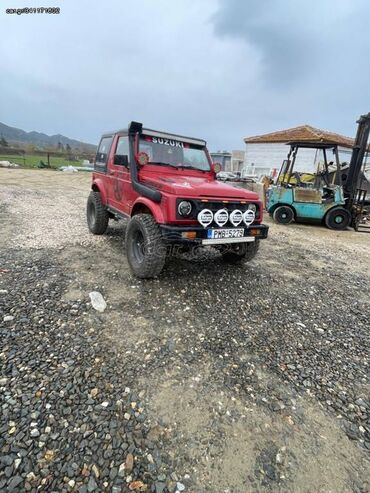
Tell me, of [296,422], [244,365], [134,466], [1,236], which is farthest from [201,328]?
[1,236]

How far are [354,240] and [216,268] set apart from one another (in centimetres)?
529

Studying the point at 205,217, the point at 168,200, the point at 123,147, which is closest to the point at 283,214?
the point at 123,147

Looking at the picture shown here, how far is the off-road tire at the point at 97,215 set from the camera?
228 inches

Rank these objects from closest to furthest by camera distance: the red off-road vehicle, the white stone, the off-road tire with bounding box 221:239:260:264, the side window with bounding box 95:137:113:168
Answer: the white stone
the red off-road vehicle
the off-road tire with bounding box 221:239:260:264
the side window with bounding box 95:137:113:168

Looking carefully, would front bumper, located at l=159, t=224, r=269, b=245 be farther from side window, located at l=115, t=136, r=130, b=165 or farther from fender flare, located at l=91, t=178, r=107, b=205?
fender flare, located at l=91, t=178, r=107, b=205

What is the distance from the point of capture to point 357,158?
28.8ft

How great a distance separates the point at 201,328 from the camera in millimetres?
3021

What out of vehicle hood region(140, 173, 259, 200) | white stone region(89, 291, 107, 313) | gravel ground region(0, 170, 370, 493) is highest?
vehicle hood region(140, 173, 259, 200)

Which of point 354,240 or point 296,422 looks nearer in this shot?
point 296,422

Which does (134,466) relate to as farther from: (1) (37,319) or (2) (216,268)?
(2) (216,268)

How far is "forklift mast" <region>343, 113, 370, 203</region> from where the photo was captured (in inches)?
339

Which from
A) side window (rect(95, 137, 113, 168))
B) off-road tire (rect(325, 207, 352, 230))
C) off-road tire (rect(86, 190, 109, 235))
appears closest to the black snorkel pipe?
side window (rect(95, 137, 113, 168))

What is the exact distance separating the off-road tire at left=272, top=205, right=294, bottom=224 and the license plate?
Answer: 5837 mm

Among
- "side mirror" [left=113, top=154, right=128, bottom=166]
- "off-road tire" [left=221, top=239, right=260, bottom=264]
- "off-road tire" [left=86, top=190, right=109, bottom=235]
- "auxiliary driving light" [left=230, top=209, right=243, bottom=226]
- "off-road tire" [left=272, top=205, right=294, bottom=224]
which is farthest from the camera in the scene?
"off-road tire" [left=272, top=205, right=294, bottom=224]
